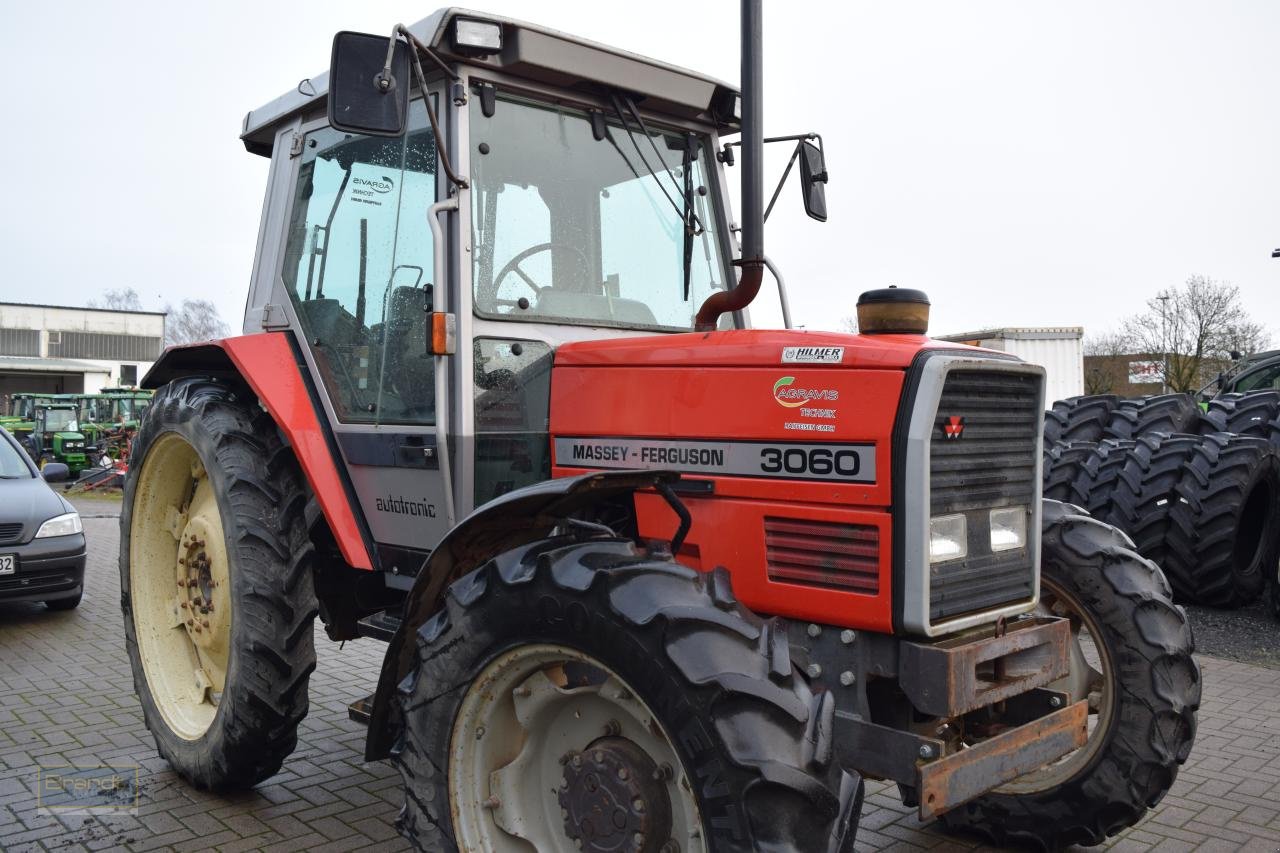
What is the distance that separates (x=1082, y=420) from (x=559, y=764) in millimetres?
7658

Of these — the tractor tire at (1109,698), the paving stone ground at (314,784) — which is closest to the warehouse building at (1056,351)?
the paving stone ground at (314,784)

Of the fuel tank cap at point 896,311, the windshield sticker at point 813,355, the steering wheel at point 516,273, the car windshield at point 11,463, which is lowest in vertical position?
the car windshield at point 11,463

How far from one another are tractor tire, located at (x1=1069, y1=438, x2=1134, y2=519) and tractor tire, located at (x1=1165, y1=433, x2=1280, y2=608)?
44 centimetres

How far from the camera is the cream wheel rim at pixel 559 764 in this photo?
252 cm

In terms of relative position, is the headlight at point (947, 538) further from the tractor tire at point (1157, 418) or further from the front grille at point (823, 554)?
the tractor tire at point (1157, 418)

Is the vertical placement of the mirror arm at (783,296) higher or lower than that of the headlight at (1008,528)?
higher

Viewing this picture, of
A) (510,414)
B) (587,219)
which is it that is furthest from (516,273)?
(510,414)

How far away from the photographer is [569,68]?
3.47 m

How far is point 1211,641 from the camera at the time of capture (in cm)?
699

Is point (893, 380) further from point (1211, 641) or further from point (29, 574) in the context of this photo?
point (29, 574)

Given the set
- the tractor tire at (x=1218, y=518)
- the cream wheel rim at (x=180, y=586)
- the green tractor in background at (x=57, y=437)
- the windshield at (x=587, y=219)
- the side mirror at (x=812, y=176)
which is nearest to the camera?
the windshield at (x=587, y=219)

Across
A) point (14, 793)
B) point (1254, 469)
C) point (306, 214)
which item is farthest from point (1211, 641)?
point (14, 793)

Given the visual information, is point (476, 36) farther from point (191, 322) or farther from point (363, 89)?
point (191, 322)

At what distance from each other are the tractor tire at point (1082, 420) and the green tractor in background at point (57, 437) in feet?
69.0
